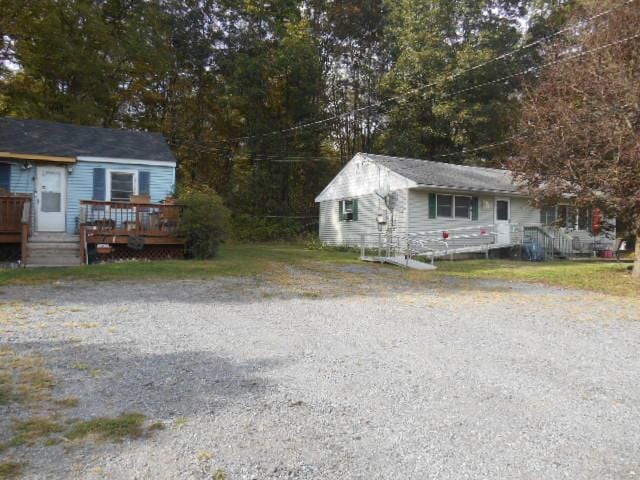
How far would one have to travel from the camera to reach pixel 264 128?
2931 centimetres

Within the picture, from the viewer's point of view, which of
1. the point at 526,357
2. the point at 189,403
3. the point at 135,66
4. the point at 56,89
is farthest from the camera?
the point at 135,66

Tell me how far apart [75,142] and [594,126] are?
16.2 metres

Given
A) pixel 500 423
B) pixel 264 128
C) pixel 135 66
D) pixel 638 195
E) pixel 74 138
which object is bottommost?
pixel 500 423

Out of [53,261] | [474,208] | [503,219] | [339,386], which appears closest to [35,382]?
[339,386]

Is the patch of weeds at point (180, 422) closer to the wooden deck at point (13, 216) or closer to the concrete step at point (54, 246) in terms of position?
the concrete step at point (54, 246)

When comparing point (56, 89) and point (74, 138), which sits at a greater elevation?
point (56, 89)

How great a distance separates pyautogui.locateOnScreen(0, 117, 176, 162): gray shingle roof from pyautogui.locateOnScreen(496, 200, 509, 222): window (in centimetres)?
1428

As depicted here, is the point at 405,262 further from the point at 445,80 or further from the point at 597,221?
the point at 445,80

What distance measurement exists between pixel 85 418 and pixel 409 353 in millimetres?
3081

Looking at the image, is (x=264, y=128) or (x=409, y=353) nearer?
(x=409, y=353)

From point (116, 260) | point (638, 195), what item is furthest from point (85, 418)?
point (638, 195)

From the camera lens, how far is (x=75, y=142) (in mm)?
16297

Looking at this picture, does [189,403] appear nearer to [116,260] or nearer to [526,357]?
[526,357]

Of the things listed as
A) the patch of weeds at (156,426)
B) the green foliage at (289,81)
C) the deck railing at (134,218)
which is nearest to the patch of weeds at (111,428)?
the patch of weeds at (156,426)
